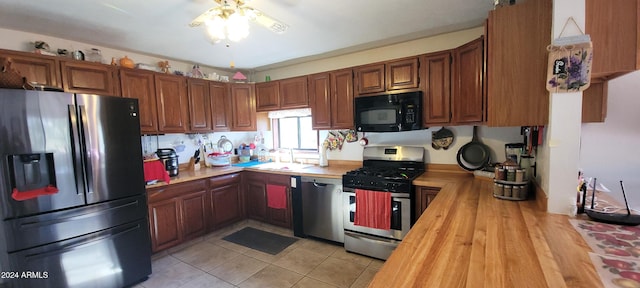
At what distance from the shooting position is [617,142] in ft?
5.56

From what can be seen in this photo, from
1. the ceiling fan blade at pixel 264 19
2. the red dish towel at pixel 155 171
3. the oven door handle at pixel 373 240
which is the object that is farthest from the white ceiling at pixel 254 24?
the oven door handle at pixel 373 240

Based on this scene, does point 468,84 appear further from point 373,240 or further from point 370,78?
point 373,240

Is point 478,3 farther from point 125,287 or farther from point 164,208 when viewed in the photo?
point 125,287

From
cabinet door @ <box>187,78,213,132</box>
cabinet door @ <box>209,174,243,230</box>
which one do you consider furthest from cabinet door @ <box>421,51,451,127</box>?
cabinet door @ <box>187,78,213,132</box>

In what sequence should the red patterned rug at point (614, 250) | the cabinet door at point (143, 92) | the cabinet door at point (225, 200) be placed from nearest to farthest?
the red patterned rug at point (614, 250) < the cabinet door at point (143, 92) < the cabinet door at point (225, 200)

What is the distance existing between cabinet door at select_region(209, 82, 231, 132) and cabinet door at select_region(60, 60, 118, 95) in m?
1.11

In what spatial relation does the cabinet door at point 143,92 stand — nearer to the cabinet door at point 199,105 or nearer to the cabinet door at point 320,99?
the cabinet door at point 199,105

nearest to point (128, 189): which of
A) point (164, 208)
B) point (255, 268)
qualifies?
point (164, 208)

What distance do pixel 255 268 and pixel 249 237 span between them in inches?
29.8

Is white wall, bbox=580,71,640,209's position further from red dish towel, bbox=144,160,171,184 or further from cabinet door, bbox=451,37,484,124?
red dish towel, bbox=144,160,171,184

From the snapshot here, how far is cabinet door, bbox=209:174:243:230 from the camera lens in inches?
130

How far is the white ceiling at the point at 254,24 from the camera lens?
193 cm

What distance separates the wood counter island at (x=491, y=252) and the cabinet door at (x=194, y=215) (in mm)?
2722

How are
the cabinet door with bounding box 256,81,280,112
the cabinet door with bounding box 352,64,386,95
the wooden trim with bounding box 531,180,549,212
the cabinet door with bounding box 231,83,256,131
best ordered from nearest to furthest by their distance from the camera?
the wooden trim with bounding box 531,180,549,212, the cabinet door with bounding box 352,64,386,95, the cabinet door with bounding box 256,81,280,112, the cabinet door with bounding box 231,83,256,131
